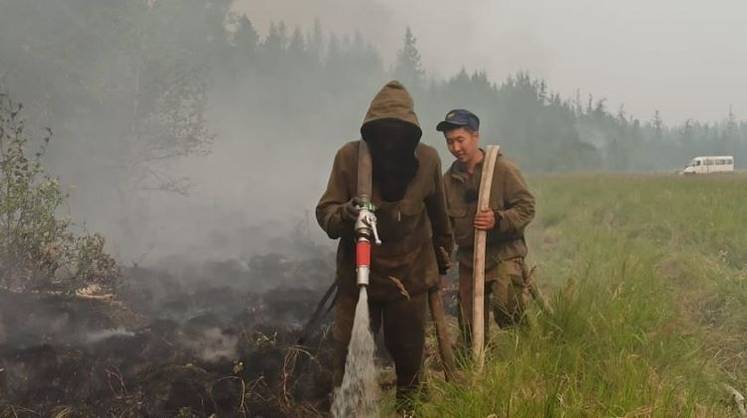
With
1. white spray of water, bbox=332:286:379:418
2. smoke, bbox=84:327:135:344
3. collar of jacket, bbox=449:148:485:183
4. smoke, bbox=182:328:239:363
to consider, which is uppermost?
collar of jacket, bbox=449:148:485:183

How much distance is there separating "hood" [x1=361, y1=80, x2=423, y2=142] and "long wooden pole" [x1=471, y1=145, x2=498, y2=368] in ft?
2.98

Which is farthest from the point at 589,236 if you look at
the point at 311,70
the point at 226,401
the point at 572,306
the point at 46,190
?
the point at 311,70

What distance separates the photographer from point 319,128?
125ft

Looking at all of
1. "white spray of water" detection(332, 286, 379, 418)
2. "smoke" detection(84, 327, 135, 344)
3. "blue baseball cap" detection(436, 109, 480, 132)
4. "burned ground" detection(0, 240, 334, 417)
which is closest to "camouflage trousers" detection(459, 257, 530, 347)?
"white spray of water" detection(332, 286, 379, 418)

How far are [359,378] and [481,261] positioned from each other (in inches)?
45.5

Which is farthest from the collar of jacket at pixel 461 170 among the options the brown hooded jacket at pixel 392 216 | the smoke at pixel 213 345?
the smoke at pixel 213 345

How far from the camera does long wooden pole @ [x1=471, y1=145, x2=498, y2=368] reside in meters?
3.57

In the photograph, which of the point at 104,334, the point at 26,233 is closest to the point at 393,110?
the point at 104,334

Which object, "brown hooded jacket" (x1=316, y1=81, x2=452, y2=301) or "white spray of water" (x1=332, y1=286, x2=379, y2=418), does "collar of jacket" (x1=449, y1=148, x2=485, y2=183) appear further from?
"white spray of water" (x1=332, y1=286, x2=379, y2=418)

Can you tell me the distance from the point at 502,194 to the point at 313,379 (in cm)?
250

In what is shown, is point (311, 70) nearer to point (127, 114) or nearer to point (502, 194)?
point (127, 114)

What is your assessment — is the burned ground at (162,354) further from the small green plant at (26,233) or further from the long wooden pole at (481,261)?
the long wooden pole at (481,261)

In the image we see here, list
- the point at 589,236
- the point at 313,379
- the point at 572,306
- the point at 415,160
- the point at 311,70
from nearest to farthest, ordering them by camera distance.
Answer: the point at 415,160, the point at 572,306, the point at 313,379, the point at 589,236, the point at 311,70

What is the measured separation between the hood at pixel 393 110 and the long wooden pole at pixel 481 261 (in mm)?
908
